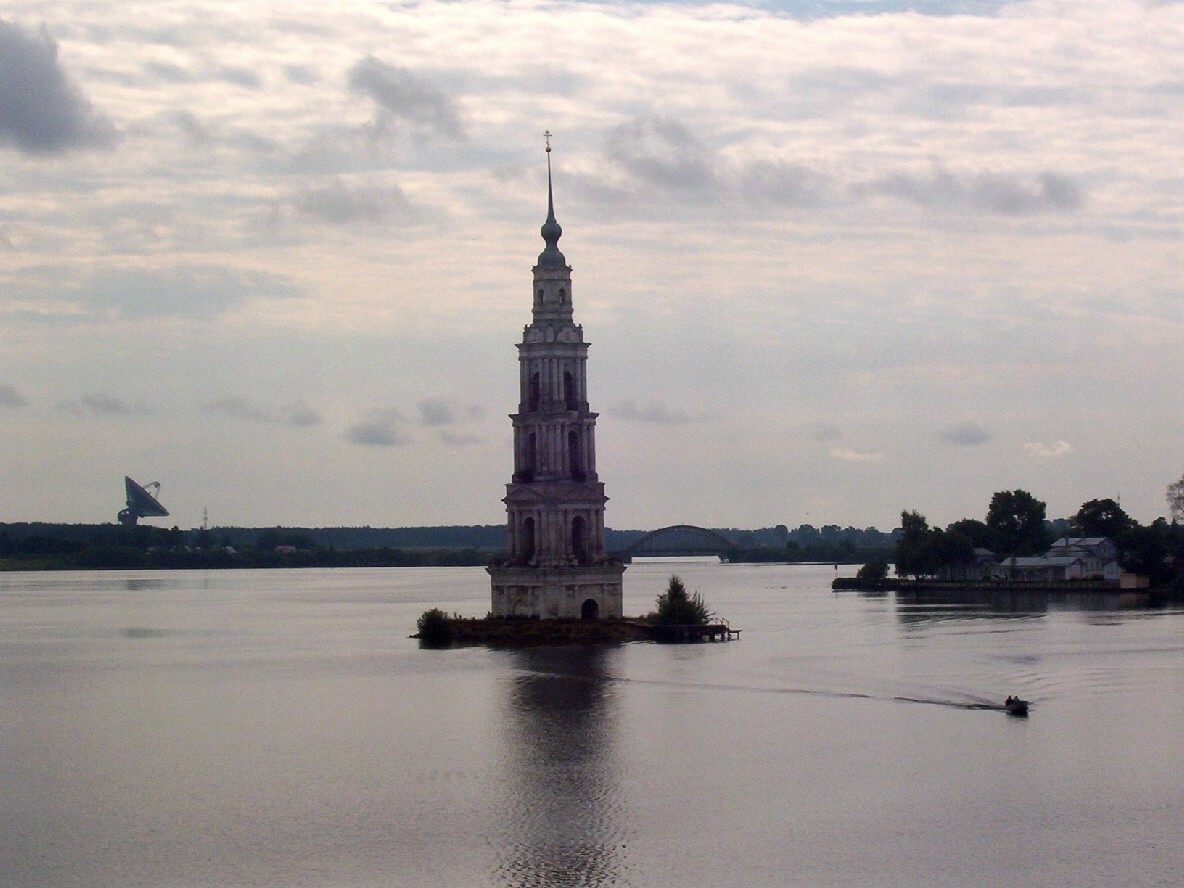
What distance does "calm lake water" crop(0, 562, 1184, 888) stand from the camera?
48.2m

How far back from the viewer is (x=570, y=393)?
106m

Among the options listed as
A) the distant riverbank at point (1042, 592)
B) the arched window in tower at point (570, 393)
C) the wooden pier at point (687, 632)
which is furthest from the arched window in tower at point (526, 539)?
the distant riverbank at point (1042, 592)

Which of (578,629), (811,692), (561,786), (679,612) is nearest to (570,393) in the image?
(578,629)

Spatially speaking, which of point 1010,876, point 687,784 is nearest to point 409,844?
point 687,784

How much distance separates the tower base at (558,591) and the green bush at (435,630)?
125 inches

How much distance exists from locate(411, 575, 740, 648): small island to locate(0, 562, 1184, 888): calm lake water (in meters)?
2.66

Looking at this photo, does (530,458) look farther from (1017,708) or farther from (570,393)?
(1017,708)

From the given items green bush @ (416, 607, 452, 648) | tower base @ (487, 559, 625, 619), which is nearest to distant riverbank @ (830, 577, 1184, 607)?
tower base @ (487, 559, 625, 619)

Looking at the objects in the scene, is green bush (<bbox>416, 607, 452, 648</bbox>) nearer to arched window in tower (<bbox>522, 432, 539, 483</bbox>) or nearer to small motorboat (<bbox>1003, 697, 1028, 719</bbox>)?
arched window in tower (<bbox>522, 432, 539, 483</bbox>)

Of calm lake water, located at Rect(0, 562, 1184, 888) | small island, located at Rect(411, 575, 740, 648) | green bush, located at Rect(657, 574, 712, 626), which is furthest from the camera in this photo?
green bush, located at Rect(657, 574, 712, 626)

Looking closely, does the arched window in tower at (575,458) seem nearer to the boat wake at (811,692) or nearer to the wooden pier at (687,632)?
the wooden pier at (687,632)

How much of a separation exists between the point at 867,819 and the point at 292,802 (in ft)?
54.7

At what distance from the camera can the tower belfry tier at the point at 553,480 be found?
105 m

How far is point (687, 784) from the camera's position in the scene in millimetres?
58781
